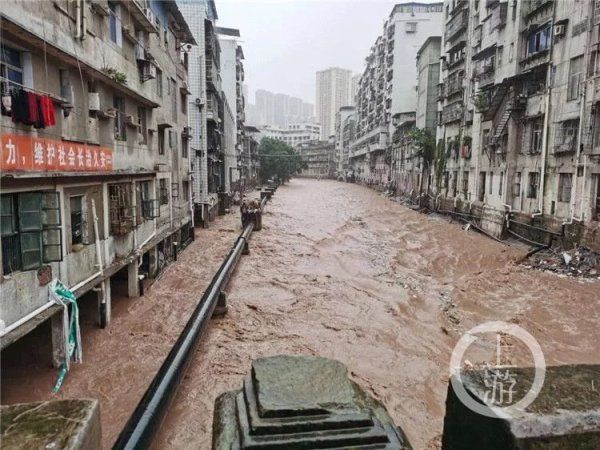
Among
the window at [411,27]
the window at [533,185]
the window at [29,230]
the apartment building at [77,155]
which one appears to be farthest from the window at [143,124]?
the window at [411,27]

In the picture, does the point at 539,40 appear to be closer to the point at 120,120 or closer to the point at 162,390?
the point at 120,120

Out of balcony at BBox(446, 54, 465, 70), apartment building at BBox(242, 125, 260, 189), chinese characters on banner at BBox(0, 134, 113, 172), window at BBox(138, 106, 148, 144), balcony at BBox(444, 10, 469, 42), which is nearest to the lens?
chinese characters on banner at BBox(0, 134, 113, 172)

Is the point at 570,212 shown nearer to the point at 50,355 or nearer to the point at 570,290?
the point at 570,290

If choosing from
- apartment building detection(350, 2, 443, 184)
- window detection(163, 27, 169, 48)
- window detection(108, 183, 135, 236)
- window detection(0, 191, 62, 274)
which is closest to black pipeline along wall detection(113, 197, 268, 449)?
window detection(0, 191, 62, 274)

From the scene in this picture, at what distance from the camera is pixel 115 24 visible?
46.6ft

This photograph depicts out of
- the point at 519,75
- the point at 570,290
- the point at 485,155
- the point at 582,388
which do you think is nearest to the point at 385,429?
the point at 582,388

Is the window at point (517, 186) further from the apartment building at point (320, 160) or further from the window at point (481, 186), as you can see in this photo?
the apartment building at point (320, 160)

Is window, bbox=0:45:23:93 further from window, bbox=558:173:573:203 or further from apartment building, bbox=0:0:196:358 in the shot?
window, bbox=558:173:573:203

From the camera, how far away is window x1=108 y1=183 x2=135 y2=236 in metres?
13.2

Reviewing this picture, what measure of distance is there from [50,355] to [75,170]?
4.55 m

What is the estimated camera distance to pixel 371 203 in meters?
52.9

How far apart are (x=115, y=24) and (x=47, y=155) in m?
7.07

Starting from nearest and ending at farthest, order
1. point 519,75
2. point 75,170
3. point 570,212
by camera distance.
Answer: point 75,170, point 570,212, point 519,75

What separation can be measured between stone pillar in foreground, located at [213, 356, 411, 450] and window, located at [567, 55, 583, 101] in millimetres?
22851
